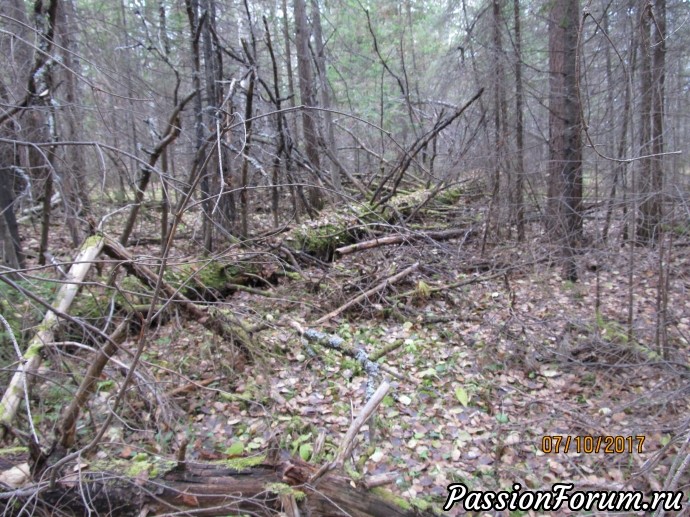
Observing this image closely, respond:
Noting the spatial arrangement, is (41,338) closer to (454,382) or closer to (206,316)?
(206,316)

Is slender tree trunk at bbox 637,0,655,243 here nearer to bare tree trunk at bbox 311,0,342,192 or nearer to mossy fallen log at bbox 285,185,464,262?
mossy fallen log at bbox 285,185,464,262

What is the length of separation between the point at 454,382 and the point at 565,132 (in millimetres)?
4319

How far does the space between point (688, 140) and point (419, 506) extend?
6211 mm

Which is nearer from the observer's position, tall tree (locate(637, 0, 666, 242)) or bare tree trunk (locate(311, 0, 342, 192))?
tall tree (locate(637, 0, 666, 242))

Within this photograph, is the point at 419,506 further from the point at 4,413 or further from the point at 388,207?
the point at 388,207

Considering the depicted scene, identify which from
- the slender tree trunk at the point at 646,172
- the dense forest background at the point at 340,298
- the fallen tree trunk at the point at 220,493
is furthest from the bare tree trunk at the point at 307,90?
the fallen tree trunk at the point at 220,493

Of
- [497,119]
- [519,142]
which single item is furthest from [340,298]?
[497,119]

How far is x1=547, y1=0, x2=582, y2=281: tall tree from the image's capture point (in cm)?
611

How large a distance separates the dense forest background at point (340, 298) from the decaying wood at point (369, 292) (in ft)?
0.18

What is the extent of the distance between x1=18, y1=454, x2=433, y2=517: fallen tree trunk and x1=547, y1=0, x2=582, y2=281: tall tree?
16.9ft

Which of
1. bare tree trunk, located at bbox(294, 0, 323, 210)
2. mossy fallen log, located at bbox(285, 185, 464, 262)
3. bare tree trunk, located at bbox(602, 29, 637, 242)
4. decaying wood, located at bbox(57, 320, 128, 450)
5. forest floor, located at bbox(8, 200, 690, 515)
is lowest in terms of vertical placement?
forest floor, located at bbox(8, 200, 690, 515)

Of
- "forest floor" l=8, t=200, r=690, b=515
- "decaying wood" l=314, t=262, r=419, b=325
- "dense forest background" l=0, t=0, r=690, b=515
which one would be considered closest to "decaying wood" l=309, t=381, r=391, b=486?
"dense forest background" l=0, t=0, r=690, b=515

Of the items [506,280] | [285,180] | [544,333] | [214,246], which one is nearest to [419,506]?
[544,333]

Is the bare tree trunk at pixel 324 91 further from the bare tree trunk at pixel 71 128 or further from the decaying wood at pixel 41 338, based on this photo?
the decaying wood at pixel 41 338
